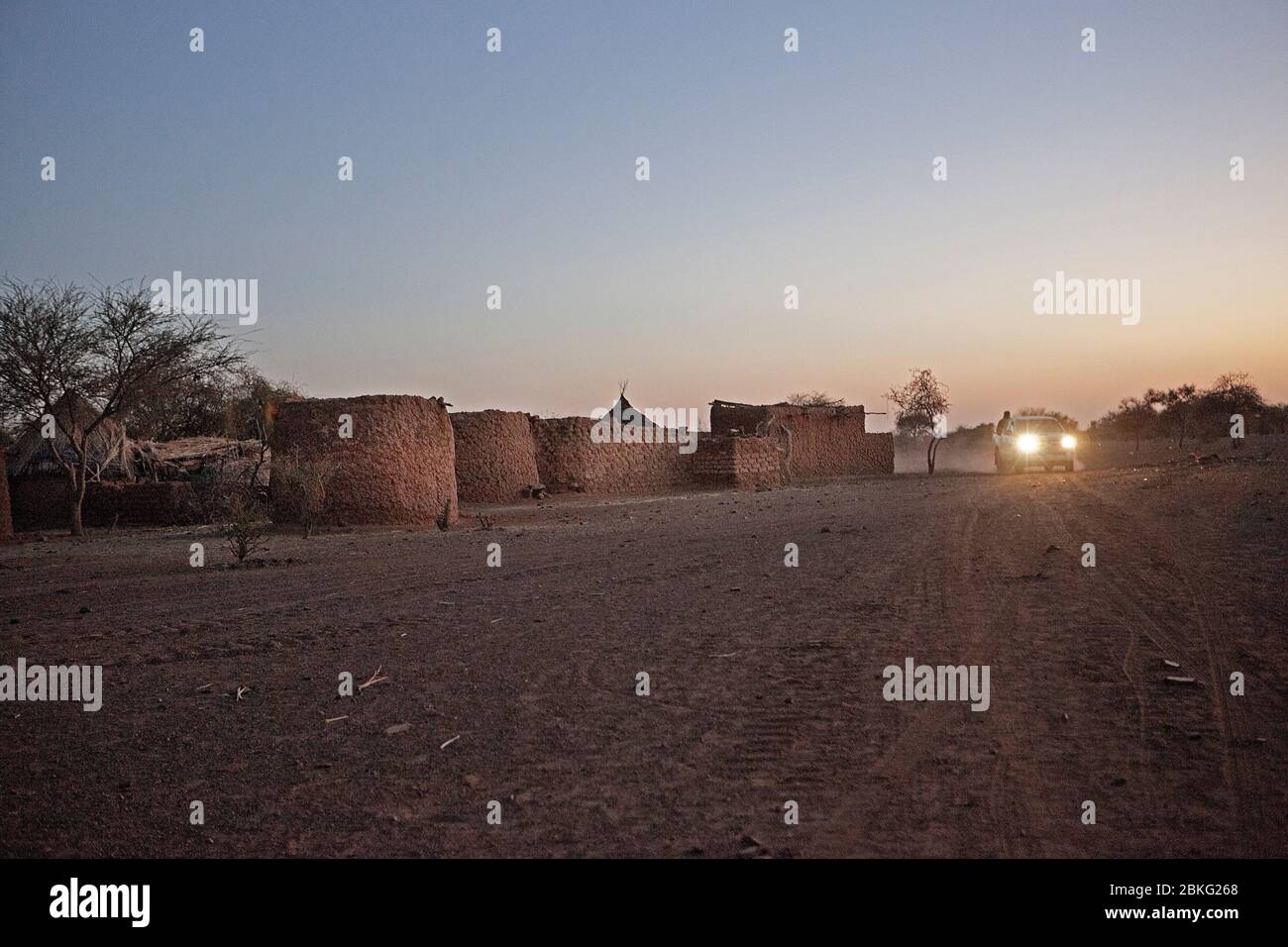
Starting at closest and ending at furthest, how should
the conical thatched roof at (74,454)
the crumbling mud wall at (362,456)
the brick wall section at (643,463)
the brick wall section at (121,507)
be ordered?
1. the crumbling mud wall at (362,456)
2. the brick wall section at (121,507)
3. the conical thatched roof at (74,454)
4. the brick wall section at (643,463)

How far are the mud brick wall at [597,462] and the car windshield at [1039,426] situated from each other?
418 inches

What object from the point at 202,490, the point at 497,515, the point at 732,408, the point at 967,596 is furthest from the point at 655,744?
the point at 732,408

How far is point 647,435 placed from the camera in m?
29.4

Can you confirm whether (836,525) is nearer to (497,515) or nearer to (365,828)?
(497,515)

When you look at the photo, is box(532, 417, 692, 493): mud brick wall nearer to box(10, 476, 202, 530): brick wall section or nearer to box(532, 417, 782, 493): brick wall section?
box(532, 417, 782, 493): brick wall section

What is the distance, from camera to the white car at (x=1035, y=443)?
84.8ft

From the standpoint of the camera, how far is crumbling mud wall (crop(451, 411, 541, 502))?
23.2 meters

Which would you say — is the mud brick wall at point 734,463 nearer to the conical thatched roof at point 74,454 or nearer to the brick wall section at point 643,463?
the brick wall section at point 643,463

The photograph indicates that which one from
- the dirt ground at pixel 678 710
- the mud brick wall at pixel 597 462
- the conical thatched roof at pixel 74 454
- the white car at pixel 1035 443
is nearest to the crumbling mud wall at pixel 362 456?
the dirt ground at pixel 678 710

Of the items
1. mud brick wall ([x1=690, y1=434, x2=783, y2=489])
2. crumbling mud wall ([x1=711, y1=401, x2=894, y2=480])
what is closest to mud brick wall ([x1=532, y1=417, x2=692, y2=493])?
mud brick wall ([x1=690, y1=434, x2=783, y2=489])

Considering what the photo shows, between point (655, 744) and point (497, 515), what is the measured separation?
15.2m
